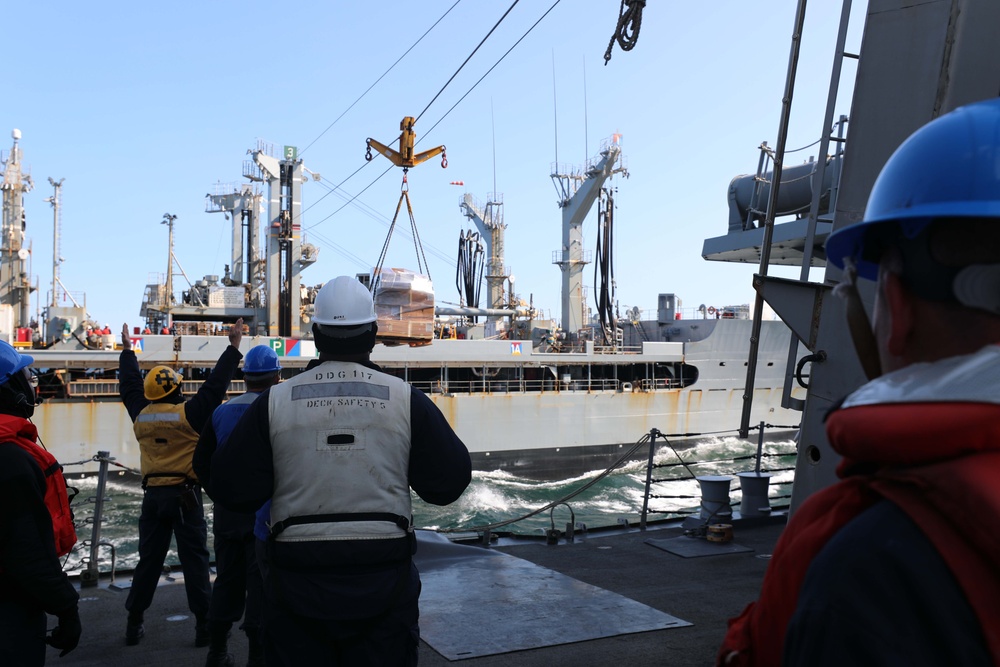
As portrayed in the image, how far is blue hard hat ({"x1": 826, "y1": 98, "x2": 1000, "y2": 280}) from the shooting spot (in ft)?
2.60

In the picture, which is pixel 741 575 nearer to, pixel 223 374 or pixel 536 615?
pixel 536 615

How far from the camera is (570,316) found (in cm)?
2850

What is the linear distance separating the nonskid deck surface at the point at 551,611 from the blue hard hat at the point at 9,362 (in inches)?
75.7

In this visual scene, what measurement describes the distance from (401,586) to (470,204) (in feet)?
109

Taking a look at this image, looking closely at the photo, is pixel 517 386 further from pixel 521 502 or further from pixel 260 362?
pixel 260 362

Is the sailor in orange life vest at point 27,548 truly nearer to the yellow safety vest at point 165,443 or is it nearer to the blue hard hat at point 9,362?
the blue hard hat at point 9,362

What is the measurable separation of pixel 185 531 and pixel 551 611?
2069 millimetres

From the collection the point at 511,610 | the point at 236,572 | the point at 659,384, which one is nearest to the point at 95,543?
the point at 236,572

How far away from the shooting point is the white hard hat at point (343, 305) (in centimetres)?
231

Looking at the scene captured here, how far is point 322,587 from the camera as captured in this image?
203cm

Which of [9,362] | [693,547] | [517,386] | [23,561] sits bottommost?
[517,386]

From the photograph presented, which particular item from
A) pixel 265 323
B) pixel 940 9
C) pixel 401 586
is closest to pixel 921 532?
pixel 401 586

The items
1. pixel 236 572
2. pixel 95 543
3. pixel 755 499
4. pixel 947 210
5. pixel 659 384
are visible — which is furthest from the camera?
pixel 659 384

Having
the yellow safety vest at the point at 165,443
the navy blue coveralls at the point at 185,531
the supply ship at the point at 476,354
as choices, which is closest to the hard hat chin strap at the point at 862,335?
the navy blue coveralls at the point at 185,531
